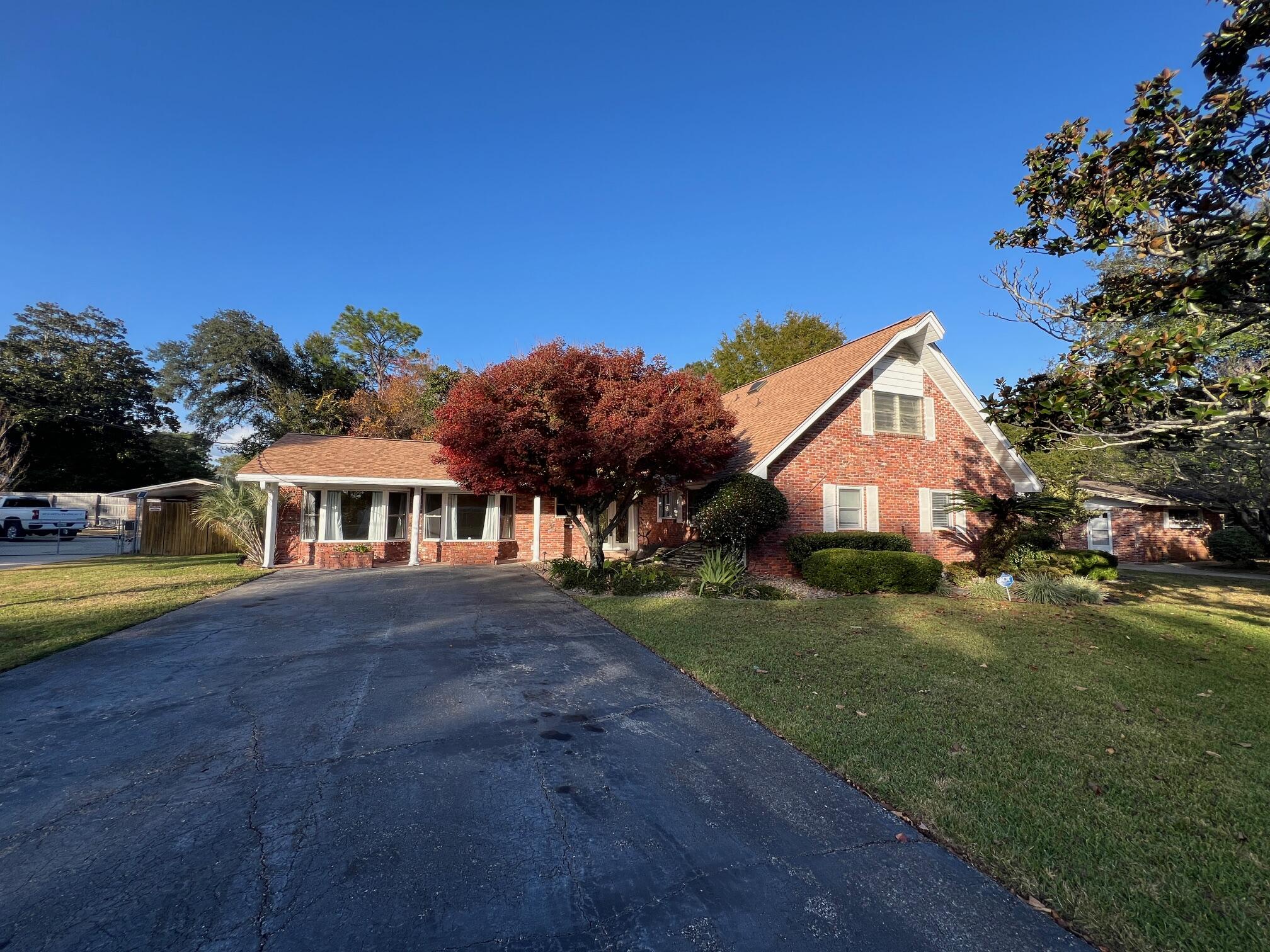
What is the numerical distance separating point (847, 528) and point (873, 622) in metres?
6.06

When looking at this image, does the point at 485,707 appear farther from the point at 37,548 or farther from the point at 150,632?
the point at 37,548

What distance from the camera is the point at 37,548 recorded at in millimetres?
22141

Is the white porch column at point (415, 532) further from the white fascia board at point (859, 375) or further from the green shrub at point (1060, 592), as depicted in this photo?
the green shrub at point (1060, 592)

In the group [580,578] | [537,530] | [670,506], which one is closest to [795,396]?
[670,506]

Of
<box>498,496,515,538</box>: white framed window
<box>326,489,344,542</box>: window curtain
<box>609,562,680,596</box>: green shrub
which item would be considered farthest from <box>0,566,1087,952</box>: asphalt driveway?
<box>498,496,515,538</box>: white framed window

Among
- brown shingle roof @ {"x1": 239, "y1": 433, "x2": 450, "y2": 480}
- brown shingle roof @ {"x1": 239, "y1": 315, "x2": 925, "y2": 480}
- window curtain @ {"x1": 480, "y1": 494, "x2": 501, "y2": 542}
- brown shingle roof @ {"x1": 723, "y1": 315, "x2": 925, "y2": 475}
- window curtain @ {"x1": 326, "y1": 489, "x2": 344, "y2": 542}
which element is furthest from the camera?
window curtain @ {"x1": 480, "y1": 494, "x2": 501, "y2": 542}

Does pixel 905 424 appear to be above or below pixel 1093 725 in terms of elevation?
above

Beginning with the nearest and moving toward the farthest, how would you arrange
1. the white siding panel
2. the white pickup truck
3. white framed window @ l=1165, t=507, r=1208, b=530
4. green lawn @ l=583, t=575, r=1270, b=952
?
green lawn @ l=583, t=575, r=1270, b=952 → the white siding panel → white framed window @ l=1165, t=507, r=1208, b=530 → the white pickup truck

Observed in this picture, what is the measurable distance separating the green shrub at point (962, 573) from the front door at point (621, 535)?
8987mm

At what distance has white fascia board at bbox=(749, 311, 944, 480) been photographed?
42.1 ft

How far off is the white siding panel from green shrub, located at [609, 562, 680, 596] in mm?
7629

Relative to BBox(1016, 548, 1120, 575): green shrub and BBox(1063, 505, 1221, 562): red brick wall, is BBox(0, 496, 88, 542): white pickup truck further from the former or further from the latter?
BBox(1063, 505, 1221, 562): red brick wall

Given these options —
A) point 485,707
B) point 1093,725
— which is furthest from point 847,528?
point 485,707

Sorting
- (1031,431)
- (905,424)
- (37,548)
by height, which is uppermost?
(905,424)
